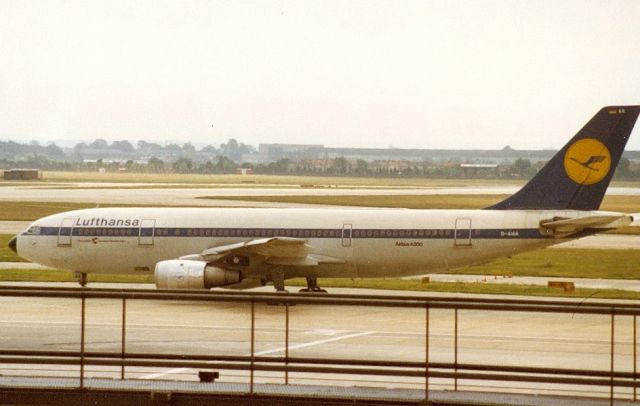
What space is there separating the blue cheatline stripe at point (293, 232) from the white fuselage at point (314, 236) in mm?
32

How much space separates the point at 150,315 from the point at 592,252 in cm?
4483

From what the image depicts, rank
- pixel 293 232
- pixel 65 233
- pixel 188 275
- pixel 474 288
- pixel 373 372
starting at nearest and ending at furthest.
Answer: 1. pixel 373 372
2. pixel 188 275
3. pixel 293 232
4. pixel 65 233
5. pixel 474 288

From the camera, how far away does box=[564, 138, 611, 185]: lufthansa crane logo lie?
38.8 meters

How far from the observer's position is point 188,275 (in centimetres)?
3741

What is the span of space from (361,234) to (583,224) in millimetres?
7185

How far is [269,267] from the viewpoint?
38969 millimetres

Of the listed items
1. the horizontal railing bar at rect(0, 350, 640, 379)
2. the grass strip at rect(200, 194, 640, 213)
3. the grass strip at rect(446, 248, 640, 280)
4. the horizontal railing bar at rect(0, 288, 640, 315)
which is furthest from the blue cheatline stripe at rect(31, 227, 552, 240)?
the grass strip at rect(200, 194, 640, 213)

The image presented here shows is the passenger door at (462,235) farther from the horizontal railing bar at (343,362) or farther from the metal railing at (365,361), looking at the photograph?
the horizontal railing bar at (343,362)

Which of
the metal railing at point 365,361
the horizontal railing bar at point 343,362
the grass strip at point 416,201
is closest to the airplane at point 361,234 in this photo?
the horizontal railing bar at point 343,362

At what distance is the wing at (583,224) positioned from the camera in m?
37.0

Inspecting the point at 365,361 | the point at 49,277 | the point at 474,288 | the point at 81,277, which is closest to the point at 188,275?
the point at 81,277

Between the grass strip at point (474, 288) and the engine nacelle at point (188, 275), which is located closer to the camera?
the engine nacelle at point (188, 275)

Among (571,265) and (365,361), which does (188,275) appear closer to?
(365,361)

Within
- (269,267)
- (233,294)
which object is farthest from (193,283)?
(233,294)
